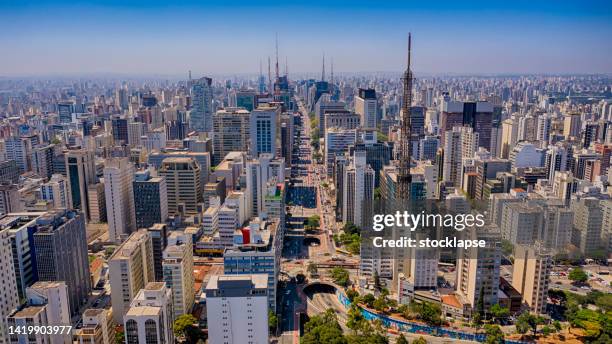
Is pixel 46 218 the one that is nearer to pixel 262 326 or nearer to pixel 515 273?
pixel 262 326

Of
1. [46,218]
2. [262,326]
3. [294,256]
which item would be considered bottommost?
[294,256]

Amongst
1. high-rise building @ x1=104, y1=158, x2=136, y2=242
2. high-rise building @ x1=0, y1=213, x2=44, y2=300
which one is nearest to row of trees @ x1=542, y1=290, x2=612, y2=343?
high-rise building @ x1=0, y1=213, x2=44, y2=300

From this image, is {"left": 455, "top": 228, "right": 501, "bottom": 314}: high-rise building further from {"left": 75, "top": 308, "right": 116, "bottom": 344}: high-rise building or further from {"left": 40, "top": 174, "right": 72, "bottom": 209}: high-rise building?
{"left": 40, "top": 174, "right": 72, "bottom": 209}: high-rise building

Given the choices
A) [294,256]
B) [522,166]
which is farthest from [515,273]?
[522,166]

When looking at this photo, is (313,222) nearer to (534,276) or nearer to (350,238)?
(350,238)

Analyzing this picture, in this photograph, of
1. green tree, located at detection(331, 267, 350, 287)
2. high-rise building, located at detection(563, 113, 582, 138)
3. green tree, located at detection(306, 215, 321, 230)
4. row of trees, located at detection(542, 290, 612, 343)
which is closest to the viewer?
row of trees, located at detection(542, 290, 612, 343)

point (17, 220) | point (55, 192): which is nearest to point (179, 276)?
point (17, 220)

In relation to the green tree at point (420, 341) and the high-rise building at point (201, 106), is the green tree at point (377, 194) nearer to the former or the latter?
the green tree at point (420, 341)
